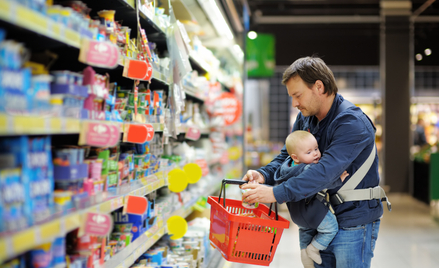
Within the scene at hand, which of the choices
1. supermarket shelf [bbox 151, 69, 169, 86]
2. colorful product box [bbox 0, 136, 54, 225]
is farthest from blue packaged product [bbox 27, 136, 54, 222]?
supermarket shelf [bbox 151, 69, 169, 86]

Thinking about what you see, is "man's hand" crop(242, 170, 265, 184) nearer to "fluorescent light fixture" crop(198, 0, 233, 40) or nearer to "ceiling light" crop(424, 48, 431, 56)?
"fluorescent light fixture" crop(198, 0, 233, 40)

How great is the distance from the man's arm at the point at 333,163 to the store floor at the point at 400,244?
2537 millimetres

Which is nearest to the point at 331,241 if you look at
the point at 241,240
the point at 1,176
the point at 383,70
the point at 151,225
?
the point at 241,240

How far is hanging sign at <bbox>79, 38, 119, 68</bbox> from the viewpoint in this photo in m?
1.48

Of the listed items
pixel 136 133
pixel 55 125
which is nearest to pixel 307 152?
pixel 136 133

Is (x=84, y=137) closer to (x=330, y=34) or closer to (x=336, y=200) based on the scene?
(x=336, y=200)

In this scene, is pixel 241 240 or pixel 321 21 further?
pixel 321 21

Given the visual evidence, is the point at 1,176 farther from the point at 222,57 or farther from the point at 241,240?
the point at 222,57

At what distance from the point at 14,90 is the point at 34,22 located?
0.23 metres

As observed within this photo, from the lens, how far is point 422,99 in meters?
11.5

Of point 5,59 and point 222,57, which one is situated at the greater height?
point 222,57

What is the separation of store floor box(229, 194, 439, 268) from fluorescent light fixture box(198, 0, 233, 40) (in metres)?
2.74

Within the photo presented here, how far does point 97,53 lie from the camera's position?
4.98ft

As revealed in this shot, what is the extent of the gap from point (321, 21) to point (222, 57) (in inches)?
210
